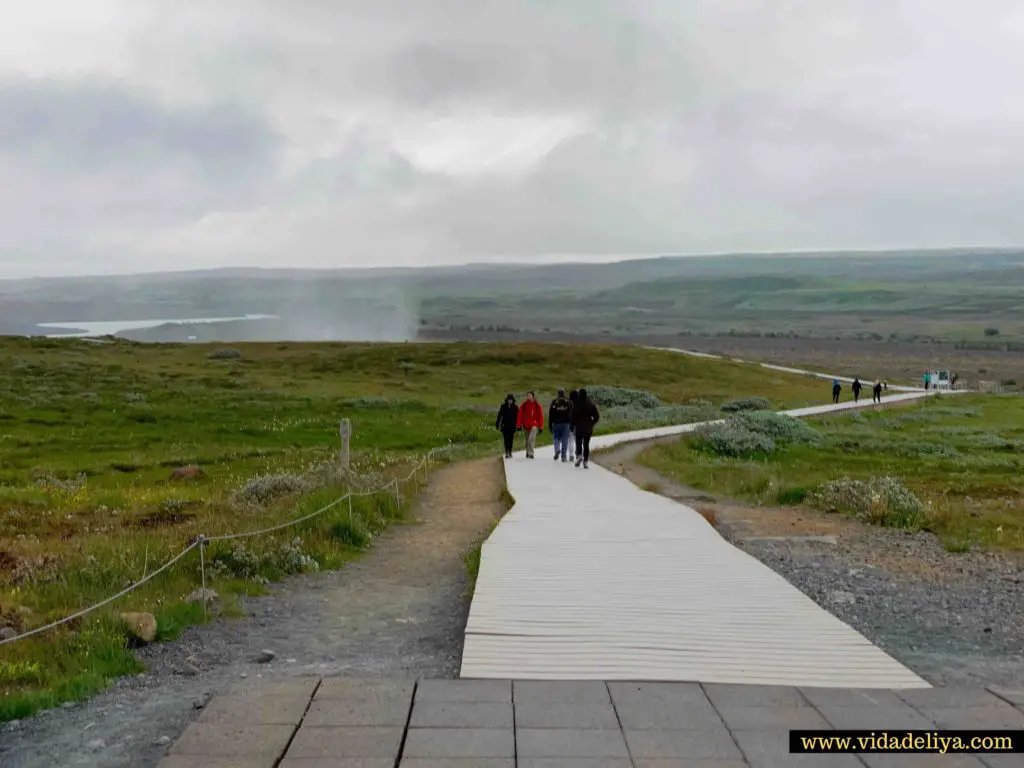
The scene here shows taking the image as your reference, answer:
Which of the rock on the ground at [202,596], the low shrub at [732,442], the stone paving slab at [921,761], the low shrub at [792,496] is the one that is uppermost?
the stone paving slab at [921,761]

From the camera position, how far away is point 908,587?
36.7 ft

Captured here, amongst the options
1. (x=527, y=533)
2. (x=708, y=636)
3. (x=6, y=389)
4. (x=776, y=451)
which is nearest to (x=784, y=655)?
(x=708, y=636)

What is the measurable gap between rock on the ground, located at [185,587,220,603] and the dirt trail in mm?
332

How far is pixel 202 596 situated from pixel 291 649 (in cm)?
144

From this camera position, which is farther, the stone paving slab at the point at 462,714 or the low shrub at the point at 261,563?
the low shrub at the point at 261,563

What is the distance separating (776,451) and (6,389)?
1327 inches

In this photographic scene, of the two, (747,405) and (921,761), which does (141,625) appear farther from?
(747,405)

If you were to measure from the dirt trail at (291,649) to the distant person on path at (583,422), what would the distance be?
8433mm

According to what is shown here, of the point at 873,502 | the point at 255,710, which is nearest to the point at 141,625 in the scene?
the point at 255,710

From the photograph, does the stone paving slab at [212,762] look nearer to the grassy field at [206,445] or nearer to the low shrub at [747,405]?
the grassy field at [206,445]

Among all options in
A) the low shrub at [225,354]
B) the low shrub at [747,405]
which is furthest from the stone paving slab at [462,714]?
the low shrub at [225,354]

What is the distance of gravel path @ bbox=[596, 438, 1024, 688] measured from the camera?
8336 mm

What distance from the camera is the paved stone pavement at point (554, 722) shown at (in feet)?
17.6

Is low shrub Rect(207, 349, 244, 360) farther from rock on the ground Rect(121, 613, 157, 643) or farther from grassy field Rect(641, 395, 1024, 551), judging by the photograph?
rock on the ground Rect(121, 613, 157, 643)
